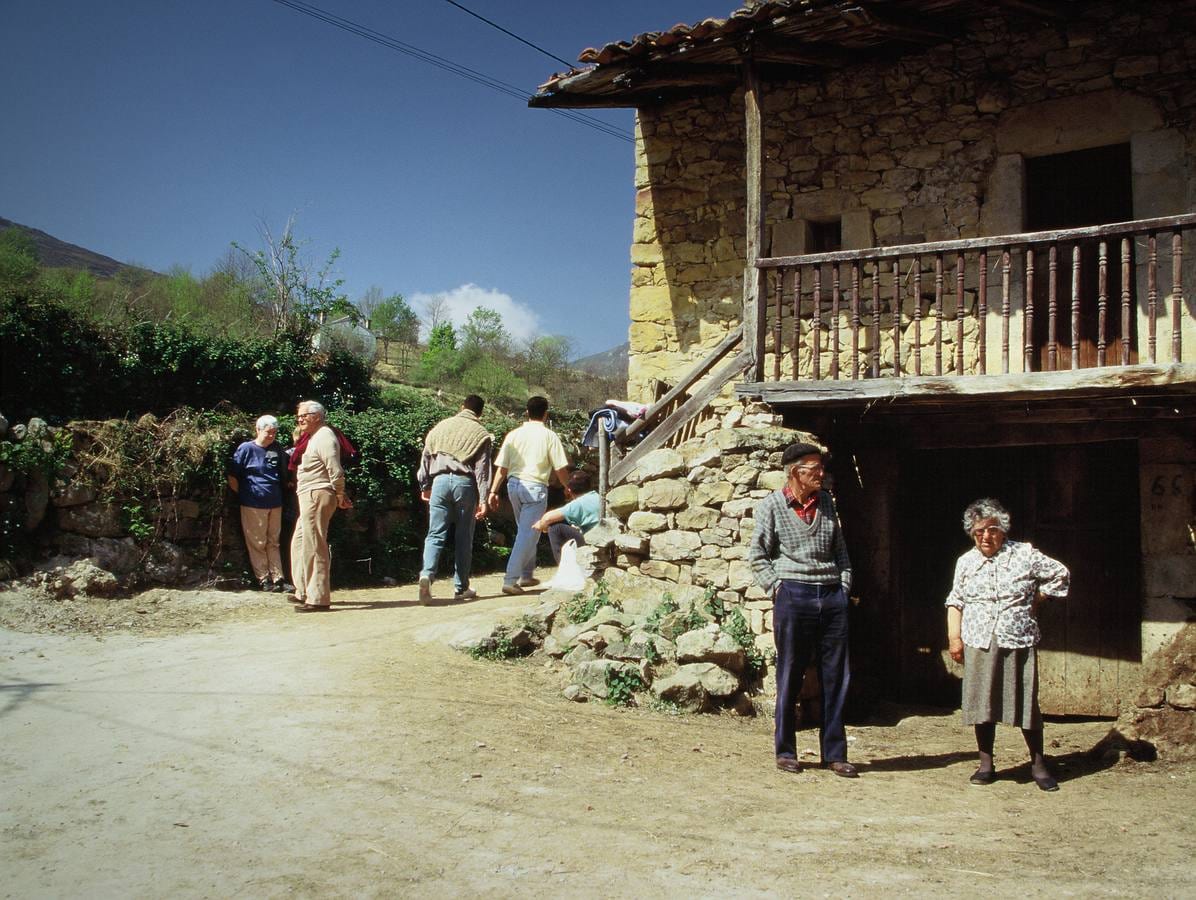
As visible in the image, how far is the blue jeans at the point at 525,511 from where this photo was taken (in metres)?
8.73

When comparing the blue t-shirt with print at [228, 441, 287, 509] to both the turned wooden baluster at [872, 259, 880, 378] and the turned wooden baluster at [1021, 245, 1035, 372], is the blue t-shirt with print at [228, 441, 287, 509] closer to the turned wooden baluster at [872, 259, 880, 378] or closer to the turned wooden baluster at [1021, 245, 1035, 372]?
the turned wooden baluster at [872, 259, 880, 378]

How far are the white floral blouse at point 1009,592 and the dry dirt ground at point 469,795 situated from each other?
2.76 feet

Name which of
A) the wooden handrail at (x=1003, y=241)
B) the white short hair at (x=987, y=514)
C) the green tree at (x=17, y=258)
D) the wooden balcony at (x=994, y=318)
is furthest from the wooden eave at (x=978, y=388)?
the green tree at (x=17, y=258)

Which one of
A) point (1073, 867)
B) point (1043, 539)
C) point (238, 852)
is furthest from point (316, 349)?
point (1073, 867)

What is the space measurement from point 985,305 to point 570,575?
3.92 m

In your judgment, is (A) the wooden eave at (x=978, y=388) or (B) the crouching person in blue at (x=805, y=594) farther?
(A) the wooden eave at (x=978, y=388)

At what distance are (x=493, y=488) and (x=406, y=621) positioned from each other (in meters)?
1.57

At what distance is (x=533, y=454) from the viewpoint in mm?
8773

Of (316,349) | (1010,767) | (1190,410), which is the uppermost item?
(316,349)

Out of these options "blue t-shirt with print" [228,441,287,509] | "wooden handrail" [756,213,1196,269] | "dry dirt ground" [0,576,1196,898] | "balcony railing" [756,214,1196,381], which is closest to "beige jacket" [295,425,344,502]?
"blue t-shirt with print" [228,441,287,509]

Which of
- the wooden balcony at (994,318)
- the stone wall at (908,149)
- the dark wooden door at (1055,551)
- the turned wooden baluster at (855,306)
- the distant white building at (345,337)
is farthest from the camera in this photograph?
the distant white building at (345,337)

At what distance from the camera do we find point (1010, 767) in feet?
18.7

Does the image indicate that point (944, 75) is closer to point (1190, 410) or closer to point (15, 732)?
point (1190, 410)

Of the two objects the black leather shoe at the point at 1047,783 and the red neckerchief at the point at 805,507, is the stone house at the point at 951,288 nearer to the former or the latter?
the red neckerchief at the point at 805,507
